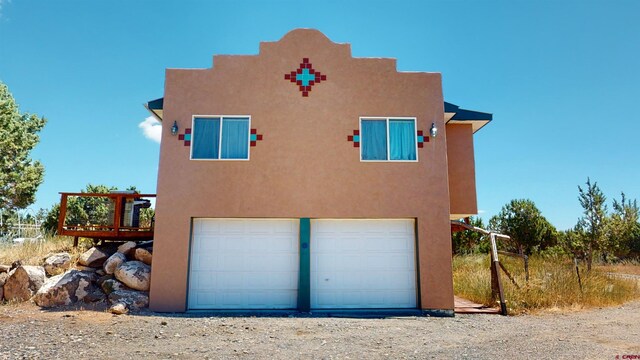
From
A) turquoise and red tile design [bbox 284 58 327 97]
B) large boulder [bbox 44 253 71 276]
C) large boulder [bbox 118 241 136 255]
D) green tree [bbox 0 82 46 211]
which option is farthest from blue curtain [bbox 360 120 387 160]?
green tree [bbox 0 82 46 211]

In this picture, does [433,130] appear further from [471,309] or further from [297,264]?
[297,264]

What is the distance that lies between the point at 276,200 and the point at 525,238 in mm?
20081

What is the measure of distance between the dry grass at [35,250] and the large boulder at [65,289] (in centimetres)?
172

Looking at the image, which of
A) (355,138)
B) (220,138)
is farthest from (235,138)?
(355,138)

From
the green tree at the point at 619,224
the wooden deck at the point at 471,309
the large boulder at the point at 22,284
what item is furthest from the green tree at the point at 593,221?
the large boulder at the point at 22,284

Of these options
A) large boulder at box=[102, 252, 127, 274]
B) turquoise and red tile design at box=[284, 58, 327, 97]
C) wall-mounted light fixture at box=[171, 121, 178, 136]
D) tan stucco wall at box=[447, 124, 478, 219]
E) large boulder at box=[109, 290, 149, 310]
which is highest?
turquoise and red tile design at box=[284, 58, 327, 97]

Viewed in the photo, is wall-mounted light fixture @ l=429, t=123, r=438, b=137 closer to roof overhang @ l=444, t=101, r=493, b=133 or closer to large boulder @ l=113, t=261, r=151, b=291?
roof overhang @ l=444, t=101, r=493, b=133

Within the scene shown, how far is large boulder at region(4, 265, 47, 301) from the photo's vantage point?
10.3 metres

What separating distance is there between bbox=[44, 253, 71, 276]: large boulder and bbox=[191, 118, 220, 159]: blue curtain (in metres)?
4.83

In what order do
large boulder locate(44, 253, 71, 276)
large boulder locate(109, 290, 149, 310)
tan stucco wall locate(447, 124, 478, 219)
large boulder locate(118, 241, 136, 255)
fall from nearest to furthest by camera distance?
large boulder locate(109, 290, 149, 310), large boulder locate(44, 253, 71, 276), large boulder locate(118, 241, 136, 255), tan stucco wall locate(447, 124, 478, 219)

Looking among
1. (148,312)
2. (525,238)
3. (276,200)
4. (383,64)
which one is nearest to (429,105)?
(383,64)

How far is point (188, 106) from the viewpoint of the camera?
11156 millimetres

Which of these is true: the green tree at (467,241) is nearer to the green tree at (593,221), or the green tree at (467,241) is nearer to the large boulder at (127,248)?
the green tree at (593,221)

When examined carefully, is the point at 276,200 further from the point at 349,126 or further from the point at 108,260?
the point at 108,260
